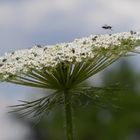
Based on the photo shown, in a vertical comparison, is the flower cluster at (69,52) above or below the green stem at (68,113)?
above

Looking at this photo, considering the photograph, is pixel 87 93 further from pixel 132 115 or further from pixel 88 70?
pixel 132 115

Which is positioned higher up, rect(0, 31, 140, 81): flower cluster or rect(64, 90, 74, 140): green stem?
rect(0, 31, 140, 81): flower cluster

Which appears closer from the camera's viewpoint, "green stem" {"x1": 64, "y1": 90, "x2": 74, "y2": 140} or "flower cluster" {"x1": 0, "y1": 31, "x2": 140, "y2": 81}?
"flower cluster" {"x1": 0, "y1": 31, "x2": 140, "y2": 81}

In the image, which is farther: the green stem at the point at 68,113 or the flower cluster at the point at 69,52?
the green stem at the point at 68,113

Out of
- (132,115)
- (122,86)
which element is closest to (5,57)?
(122,86)

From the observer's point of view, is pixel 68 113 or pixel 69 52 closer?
pixel 69 52
